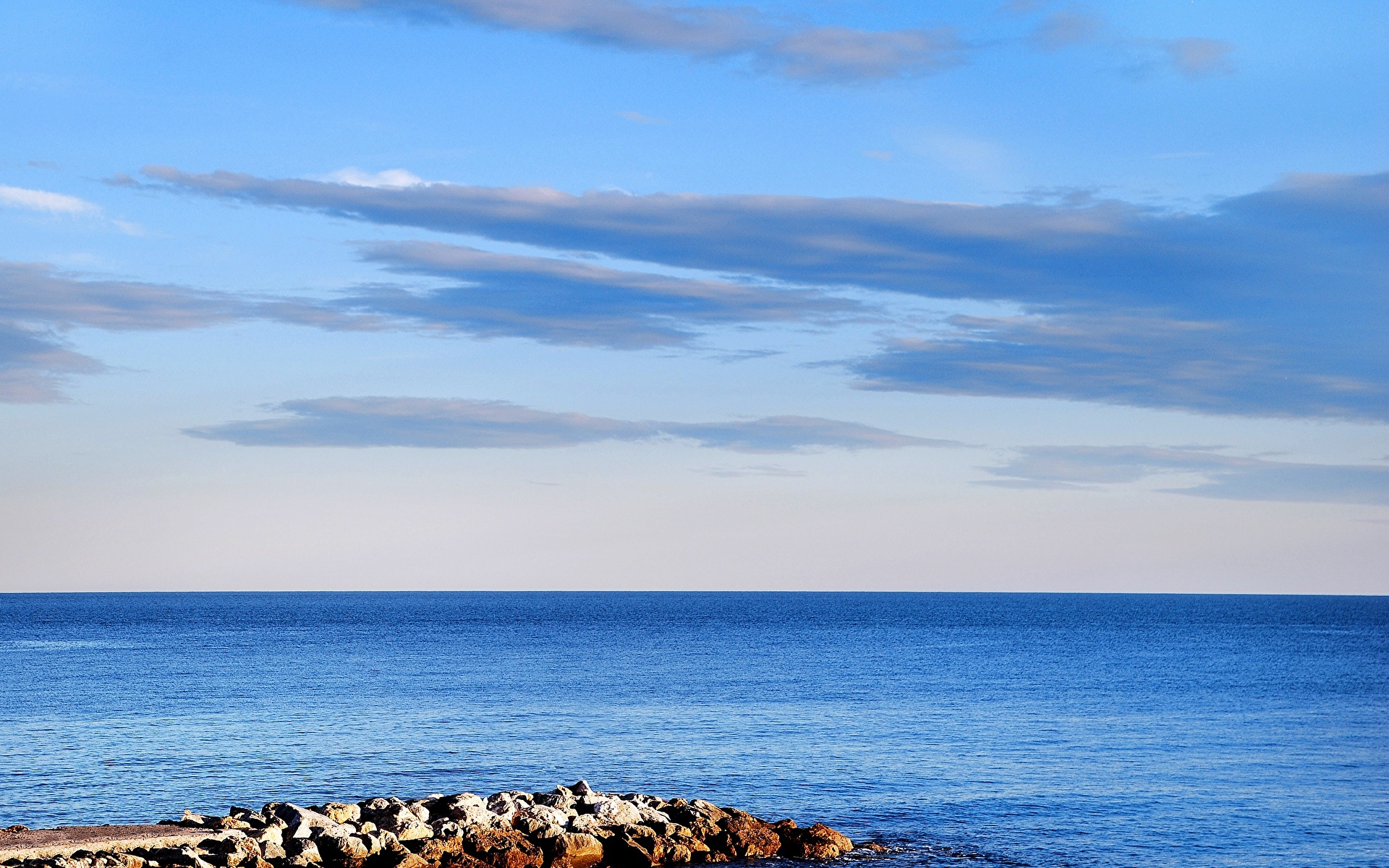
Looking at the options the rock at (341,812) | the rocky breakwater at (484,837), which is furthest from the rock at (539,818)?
the rock at (341,812)

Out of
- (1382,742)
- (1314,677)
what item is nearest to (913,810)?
(1382,742)

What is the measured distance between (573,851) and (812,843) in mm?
6715

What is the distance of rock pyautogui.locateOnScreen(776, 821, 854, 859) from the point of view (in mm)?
35594

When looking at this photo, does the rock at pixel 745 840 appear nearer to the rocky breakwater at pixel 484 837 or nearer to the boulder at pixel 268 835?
the rocky breakwater at pixel 484 837

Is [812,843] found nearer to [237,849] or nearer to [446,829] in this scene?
[446,829]

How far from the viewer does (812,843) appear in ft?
118

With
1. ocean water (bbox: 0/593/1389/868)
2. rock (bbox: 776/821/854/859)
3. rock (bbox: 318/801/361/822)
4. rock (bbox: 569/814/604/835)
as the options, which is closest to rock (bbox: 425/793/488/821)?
rock (bbox: 318/801/361/822)

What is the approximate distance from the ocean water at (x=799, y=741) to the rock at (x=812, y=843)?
167 cm

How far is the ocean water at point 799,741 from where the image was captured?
134 feet

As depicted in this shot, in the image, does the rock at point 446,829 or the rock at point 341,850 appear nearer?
the rock at point 341,850

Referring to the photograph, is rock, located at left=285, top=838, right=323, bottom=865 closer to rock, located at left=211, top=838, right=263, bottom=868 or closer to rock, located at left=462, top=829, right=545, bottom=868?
rock, located at left=211, top=838, right=263, bottom=868

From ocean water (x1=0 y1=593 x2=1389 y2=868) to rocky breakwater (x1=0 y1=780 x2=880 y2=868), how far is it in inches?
170

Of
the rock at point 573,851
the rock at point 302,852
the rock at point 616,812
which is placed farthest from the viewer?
the rock at point 616,812

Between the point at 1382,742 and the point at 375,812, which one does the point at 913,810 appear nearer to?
the point at 375,812
